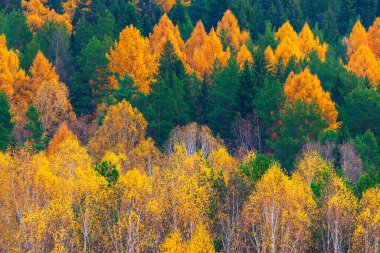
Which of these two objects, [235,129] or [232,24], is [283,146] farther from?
[232,24]

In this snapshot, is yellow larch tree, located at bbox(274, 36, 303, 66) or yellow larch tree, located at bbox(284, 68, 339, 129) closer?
yellow larch tree, located at bbox(284, 68, 339, 129)

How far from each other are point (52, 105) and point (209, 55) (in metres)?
21.0

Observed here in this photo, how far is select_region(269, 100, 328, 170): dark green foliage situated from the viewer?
7869 centimetres

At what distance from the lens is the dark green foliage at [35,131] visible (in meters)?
82.8

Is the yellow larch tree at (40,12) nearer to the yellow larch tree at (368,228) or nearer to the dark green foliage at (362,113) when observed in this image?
the dark green foliage at (362,113)

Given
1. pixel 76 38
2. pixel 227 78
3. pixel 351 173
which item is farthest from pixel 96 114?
pixel 351 173

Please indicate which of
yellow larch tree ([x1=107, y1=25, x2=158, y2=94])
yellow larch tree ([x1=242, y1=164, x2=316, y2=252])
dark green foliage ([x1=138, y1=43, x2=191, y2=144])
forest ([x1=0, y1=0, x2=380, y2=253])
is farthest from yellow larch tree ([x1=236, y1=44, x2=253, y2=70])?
yellow larch tree ([x1=242, y1=164, x2=316, y2=252])

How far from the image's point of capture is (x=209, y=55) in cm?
10494

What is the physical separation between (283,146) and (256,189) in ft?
64.9

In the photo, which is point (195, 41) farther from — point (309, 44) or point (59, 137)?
point (59, 137)

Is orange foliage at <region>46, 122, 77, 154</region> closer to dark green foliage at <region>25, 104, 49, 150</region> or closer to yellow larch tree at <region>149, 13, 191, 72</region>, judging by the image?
dark green foliage at <region>25, 104, 49, 150</region>

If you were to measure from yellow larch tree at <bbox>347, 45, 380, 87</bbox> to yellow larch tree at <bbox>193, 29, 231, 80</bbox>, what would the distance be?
12795 millimetres

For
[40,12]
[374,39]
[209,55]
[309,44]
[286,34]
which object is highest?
[40,12]

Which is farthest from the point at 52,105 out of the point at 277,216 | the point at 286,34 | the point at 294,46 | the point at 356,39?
the point at 356,39
